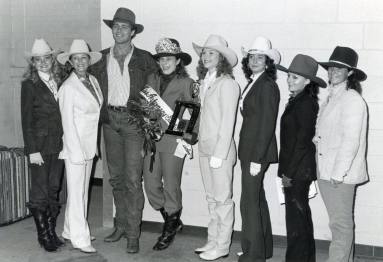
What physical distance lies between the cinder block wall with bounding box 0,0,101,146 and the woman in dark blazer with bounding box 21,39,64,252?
7.13 ft

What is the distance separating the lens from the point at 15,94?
630 centimetres

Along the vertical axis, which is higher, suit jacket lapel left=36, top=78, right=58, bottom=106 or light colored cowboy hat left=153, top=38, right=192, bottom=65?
light colored cowboy hat left=153, top=38, right=192, bottom=65

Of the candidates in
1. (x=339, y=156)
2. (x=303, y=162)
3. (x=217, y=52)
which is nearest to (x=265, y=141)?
(x=303, y=162)

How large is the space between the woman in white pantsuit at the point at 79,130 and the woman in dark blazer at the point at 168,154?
20.3 inches

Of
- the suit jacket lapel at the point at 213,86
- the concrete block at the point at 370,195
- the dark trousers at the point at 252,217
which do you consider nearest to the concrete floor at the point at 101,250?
the dark trousers at the point at 252,217

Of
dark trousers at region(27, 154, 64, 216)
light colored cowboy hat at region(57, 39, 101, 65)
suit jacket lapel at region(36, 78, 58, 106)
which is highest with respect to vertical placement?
light colored cowboy hat at region(57, 39, 101, 65)

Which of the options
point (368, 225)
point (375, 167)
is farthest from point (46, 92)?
point (368, 225)

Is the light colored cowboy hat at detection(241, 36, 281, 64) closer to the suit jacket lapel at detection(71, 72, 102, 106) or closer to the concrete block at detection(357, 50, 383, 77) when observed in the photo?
the concrete block at detection(357, 50, 383, 77)

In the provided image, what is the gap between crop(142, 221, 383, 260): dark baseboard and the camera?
13.8 ft

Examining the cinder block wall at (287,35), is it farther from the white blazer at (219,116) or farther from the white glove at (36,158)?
the white glove at (36,158)

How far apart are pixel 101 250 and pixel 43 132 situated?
46.4 inches

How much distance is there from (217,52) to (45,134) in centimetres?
162

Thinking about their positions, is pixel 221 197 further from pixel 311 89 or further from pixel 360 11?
pixel 360 11

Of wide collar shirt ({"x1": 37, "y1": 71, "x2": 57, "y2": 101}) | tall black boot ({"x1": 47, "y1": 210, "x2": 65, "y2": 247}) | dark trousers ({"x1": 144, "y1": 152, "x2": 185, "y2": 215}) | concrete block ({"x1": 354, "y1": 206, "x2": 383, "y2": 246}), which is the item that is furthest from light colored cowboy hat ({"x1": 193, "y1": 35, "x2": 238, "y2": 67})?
tall black boot ({"x1": 47, "y1": 210, "x2": 65, "y2": 247})
